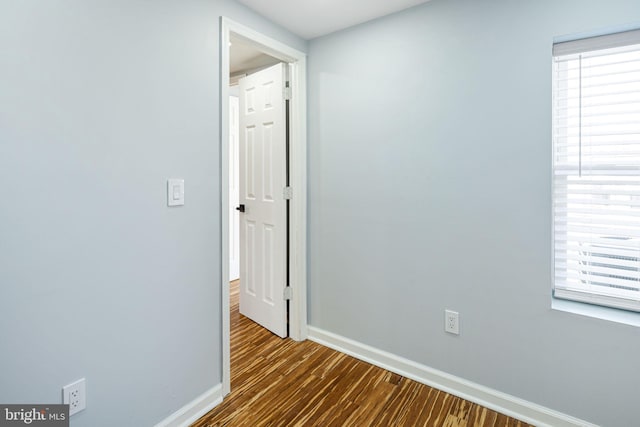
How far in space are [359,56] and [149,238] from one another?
5.93 feet

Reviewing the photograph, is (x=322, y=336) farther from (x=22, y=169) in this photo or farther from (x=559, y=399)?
(x=22, y=169)

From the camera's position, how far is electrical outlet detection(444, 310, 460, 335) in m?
1.95

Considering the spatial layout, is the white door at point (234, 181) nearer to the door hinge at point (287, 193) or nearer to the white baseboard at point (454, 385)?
the door hinge at point (287, 193)

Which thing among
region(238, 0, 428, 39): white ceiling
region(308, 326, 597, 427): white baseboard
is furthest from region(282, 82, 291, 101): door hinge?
region(308, 326, 597, 427): white baseboard

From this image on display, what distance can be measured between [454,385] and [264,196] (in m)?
1.89

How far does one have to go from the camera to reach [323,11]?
209 cm

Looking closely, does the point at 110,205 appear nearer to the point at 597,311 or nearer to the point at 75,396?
the point at 75,396

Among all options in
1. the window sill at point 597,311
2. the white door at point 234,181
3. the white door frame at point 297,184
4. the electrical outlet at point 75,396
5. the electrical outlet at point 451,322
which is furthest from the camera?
the white door at point 234,181

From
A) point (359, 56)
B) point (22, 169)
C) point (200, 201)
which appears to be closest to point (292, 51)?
point (359, 56)

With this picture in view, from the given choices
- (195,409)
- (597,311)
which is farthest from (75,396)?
(597,311)

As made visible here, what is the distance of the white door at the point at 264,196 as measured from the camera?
256 cm

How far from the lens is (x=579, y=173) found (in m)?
1.68

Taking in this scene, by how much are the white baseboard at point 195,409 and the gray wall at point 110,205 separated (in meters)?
0.04

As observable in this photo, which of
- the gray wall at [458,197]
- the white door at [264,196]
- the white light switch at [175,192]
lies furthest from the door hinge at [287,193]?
the white light switch at [175,192]
